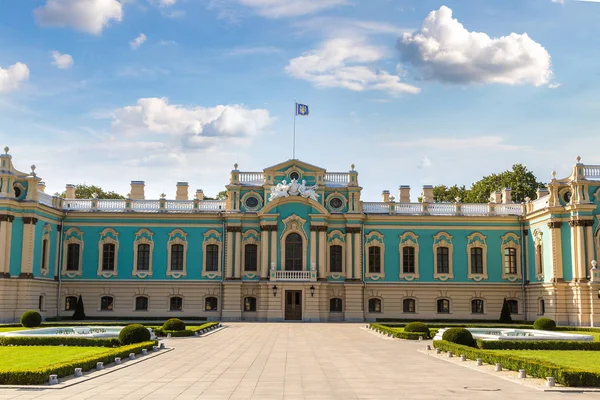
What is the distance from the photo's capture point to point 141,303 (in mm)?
48344

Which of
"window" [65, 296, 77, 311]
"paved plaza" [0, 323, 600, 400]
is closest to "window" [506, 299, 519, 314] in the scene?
"paved plaza" [0, 323, 600, 400]

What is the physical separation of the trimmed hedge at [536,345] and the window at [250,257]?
2518 cm

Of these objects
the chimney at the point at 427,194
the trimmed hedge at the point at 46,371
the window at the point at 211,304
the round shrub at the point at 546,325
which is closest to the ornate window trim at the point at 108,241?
the window at the point at 211,304

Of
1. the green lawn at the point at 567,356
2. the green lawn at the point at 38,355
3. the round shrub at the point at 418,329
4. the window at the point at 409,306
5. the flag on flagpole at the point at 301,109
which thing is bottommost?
the green lawn at the point at 567,356

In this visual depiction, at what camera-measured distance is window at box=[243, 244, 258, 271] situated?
48.5 metres

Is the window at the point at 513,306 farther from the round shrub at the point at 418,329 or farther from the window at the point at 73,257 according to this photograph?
the window at the point at 73,257

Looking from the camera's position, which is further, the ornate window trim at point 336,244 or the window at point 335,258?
the window at point 335,258

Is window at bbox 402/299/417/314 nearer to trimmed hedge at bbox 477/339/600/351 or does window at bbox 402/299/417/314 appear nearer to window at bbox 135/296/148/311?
window at bbox 135/296/148/311

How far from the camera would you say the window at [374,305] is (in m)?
48.6

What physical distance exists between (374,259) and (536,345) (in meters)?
23.8

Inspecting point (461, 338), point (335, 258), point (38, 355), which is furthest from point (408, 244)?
point (38, 355)

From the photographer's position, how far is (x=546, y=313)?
4391cm

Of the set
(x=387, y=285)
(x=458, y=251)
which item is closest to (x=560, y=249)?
(x=458, y=251)

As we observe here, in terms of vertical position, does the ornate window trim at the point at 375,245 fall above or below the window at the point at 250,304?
above
